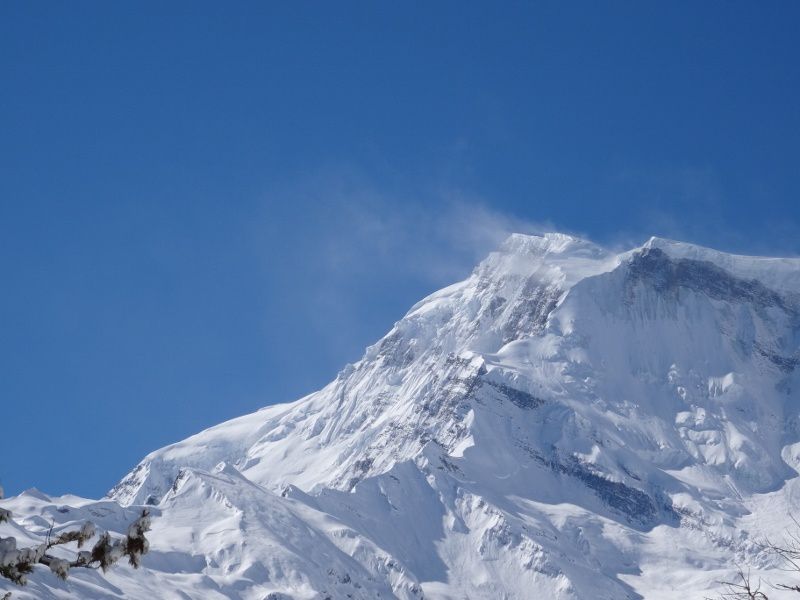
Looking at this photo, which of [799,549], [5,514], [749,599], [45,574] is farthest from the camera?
[45,574]

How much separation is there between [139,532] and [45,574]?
19705 cm

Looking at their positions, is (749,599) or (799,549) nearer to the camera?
(749,599)

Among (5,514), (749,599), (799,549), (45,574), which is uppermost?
(45,574)

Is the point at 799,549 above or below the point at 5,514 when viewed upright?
above

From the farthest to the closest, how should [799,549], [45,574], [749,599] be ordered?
1. [45,574]
2. [799,549]
3. [749,599]

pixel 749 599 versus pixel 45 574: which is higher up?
pixel 45 574

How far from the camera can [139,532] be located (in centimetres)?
1381

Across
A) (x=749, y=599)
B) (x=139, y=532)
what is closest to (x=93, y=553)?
(x=139, y=532)

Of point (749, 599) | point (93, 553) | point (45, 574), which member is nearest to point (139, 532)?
point (93, 553)

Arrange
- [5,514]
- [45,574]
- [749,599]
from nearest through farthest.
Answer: [5,514] → [749,599] → [45,574]

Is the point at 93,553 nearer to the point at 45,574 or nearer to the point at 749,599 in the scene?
the point at 749,599

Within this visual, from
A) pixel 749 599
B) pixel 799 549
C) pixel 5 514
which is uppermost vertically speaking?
pixel 799 549

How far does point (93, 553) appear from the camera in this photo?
14.0m

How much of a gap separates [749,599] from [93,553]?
882 cm
